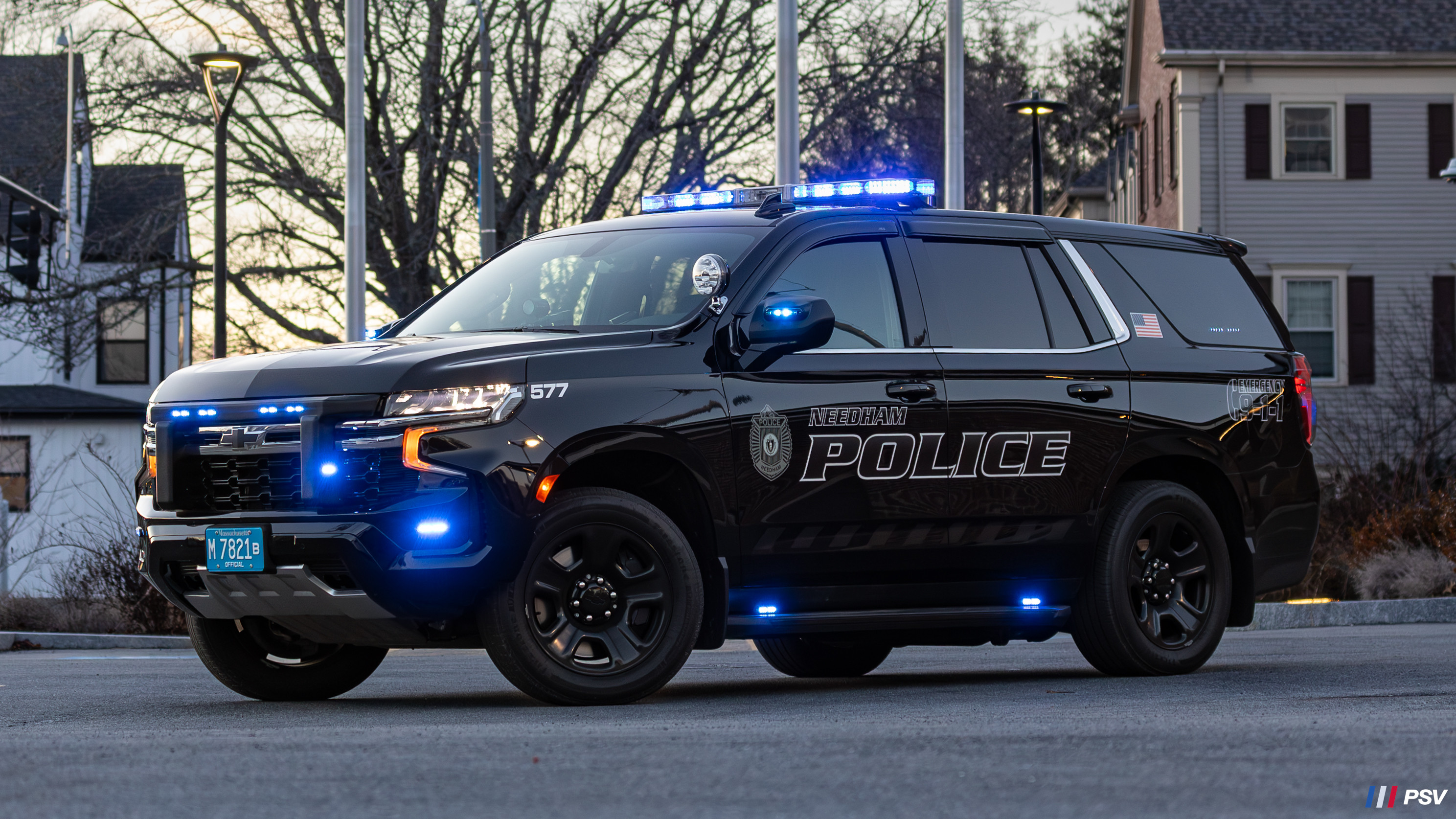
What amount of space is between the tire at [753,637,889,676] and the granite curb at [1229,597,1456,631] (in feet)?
17.8

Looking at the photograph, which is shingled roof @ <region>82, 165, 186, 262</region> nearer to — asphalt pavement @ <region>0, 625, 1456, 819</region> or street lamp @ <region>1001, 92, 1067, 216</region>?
street lamp @ <region>1001, 92, 1067, 216</region>

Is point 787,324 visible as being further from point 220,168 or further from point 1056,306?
point 220,168

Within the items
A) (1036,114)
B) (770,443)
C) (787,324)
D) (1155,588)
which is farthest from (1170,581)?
(1036,114)

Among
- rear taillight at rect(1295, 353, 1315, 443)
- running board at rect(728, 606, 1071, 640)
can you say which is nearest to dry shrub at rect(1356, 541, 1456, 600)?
rear taillight at rect(1295, 353, 1315, 443)

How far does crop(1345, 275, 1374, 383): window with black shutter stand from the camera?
34.8 meters

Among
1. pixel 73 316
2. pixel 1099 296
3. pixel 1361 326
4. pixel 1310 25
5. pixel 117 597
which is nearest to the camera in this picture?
→ pixel 1099 296

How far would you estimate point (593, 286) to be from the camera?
9.11 m

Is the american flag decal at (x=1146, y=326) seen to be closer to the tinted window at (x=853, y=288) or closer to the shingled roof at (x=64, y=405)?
the tinted window at (x=853, y=288)

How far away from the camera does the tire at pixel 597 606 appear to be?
7961 millimetres

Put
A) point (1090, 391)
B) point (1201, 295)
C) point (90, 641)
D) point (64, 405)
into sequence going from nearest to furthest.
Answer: point (1090, 391)
point (1201, 295)
point (90, 641)
point (64, 405)

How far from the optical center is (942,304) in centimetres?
941

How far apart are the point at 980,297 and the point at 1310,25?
28.1 metres

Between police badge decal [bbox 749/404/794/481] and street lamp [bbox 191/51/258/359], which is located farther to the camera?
street lamp [bbox 191/51/258/359]

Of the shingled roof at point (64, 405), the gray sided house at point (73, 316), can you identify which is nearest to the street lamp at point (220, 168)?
the gray sided house at point (73, 316)
